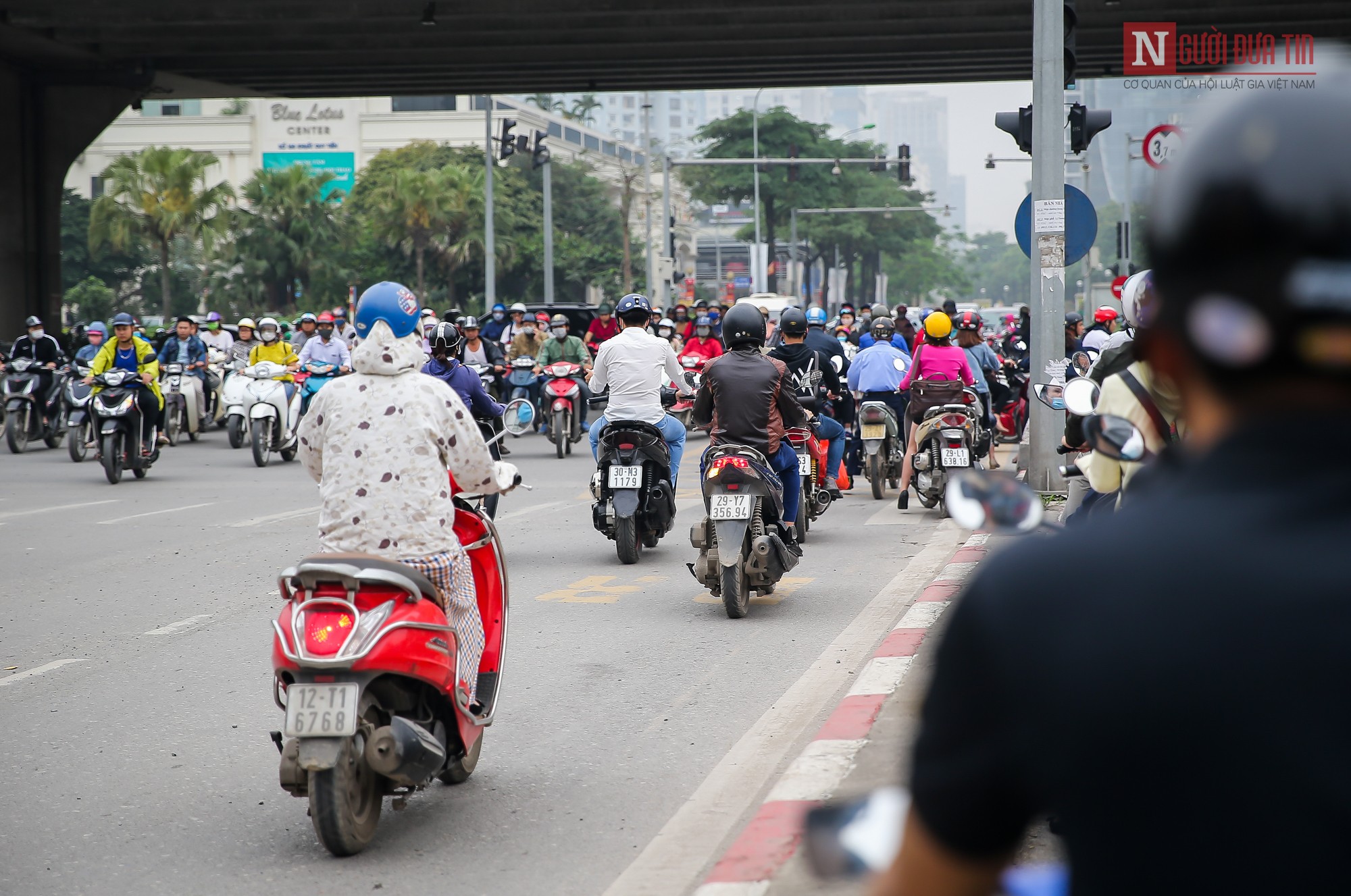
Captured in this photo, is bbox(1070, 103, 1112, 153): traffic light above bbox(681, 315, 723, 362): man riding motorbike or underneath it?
above

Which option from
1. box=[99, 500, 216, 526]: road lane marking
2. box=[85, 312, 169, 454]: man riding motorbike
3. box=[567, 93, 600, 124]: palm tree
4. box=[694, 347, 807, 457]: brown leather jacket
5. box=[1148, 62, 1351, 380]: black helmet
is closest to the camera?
box=[1148, 62, 1351, 380]: black helmet

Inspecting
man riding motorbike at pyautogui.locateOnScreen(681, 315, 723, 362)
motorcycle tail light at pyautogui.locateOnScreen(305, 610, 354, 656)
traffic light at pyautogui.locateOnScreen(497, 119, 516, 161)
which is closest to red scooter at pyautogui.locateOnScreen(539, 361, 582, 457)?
man riding motorbike at pyautogui.locateOnScreen(681, 315, 723, 362)

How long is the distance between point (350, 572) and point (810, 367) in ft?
27.2

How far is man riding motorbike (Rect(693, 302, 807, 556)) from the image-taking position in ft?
28.9

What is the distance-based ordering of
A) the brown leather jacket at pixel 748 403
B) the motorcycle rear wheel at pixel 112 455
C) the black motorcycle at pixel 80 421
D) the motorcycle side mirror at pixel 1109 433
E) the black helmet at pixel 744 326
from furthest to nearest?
the black motorcycle at pixel 80 421 < the motorcycle rear wheel at pixel 112 455 < the black helmet at pixel 744 326 < the brown leather jacket at pixel 748 403 < the motorcycle side mirror at pixel 1109 433

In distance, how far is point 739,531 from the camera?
8.35 m

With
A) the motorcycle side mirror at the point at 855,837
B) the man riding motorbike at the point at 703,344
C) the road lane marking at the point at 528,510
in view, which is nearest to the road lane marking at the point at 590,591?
the road lane marking at the point at 528,510

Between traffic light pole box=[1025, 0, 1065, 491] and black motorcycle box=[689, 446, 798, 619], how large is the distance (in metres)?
5.17

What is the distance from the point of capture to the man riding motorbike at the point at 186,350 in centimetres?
2192

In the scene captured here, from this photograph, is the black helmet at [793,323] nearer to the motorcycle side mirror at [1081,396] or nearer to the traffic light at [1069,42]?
the traffic light at [1069,42]

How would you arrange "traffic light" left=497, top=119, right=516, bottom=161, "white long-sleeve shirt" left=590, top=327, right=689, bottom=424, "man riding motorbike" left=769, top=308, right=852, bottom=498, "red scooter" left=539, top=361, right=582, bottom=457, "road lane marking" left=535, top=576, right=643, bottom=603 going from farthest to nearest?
"traffic light" left=497, top=119, right=516, bottom=161 → "red scooter" left=539, top=361, right=582, bottom=457 → "man riding motorbike" left=769, top=308, right=852, bottom=498 → "white long-sleeve shirt" left=590, top=327, right=689, bottom=424 → "road lane marking" left=535, top=576, right=643, bottom=603

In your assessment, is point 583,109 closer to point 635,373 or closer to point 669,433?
point 669,433

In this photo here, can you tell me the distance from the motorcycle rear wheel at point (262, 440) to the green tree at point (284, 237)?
43.4 m

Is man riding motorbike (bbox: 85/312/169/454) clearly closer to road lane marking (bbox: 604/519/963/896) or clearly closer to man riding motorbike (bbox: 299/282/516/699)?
road lane marking (bbox: 604/519/963/896)
